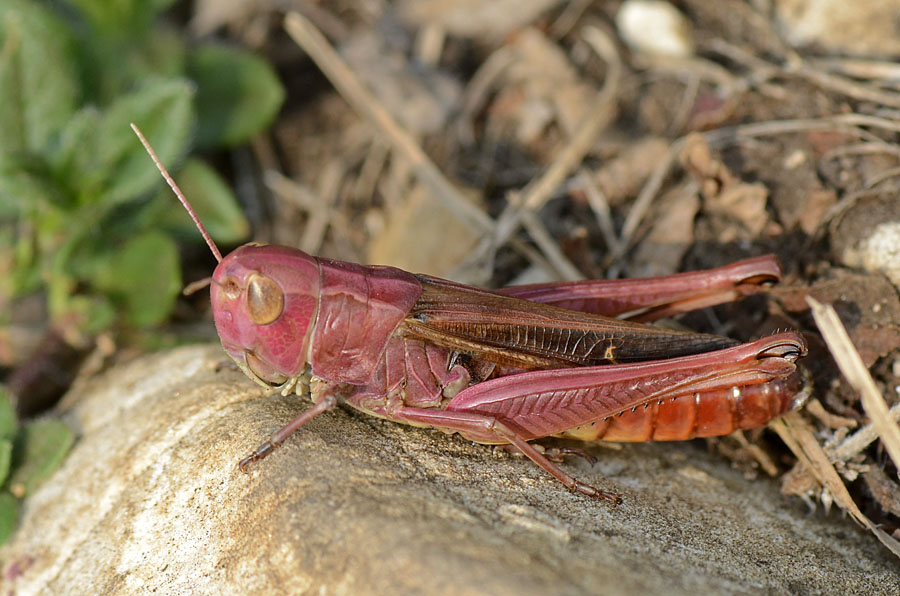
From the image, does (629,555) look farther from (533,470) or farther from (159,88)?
(159,88)

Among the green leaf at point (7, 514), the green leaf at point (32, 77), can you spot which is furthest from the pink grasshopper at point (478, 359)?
the green leaf at point (32, 77)

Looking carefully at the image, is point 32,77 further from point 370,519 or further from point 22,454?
point 370,519

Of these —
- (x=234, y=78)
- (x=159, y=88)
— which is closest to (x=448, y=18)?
(x=234, y=78)

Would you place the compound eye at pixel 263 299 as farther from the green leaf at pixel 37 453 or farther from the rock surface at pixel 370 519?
the green leaf at pixel 37 453

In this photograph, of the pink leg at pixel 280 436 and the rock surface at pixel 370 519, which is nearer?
the rock surface at pixel 370 519

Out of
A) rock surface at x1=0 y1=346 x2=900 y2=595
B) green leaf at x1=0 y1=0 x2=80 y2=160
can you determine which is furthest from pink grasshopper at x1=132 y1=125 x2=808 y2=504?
green leaf at x1=0 y1=0 x2=80 y2=160

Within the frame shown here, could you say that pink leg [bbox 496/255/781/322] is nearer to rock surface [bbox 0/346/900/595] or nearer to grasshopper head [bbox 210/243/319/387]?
rock surface [bbox 0/346/900/595]
